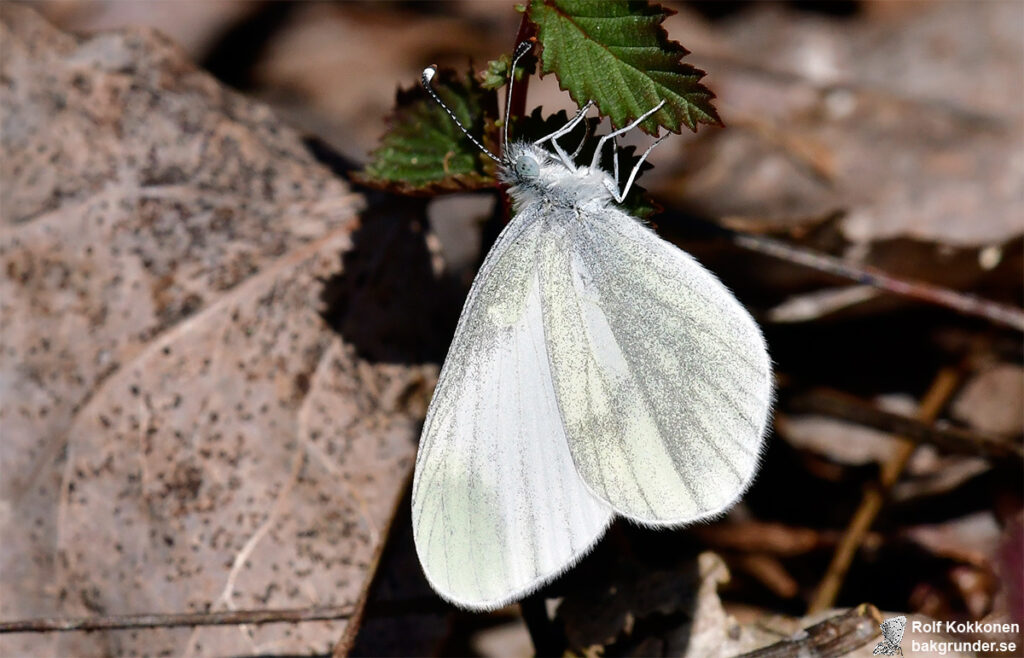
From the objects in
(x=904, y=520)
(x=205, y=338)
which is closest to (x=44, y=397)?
(x=205, y=338)

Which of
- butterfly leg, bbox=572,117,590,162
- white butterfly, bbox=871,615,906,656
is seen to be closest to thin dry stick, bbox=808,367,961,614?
white butterfly, bbox=871,615,906,656

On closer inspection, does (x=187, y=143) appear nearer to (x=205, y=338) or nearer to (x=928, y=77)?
(x=205, y=338)

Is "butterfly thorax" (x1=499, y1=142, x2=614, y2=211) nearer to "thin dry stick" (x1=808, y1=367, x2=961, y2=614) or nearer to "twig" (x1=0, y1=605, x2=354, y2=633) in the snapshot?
"twig" (x1=0, y1=605, x2=354, y2=633)

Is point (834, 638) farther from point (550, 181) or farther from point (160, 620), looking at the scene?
point (160, 620)

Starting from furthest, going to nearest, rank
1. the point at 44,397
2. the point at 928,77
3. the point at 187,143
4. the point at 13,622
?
1. the point at 928,77
2. the point at 187,143
3. the point at 44,397
4. the point at 13,622

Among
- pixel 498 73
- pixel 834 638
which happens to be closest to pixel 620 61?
pixel 498 73

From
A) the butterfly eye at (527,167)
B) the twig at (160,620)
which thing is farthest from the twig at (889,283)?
the twig at (160,620)
